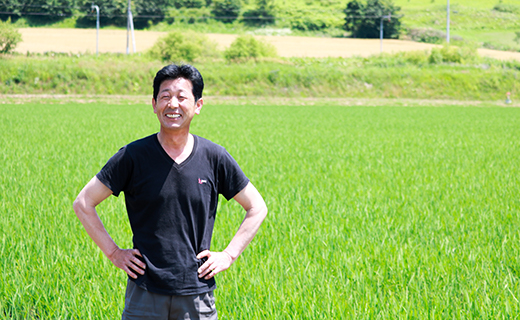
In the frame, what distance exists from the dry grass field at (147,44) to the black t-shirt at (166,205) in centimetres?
6067

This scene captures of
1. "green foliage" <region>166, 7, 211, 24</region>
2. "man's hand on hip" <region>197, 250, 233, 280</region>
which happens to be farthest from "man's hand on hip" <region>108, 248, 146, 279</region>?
"green foliage" <region>166, 7, 211, 24</region>

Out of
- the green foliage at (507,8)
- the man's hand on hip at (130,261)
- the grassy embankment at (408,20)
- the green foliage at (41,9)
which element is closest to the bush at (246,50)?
the grassy embankment at (408,20)

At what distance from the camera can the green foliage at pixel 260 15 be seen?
97931mm

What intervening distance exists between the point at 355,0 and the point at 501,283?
335ft

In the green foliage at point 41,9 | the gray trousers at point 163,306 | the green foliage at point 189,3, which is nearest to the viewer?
the gray trousers at point 163,306

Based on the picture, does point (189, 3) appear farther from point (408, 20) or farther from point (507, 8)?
point (507, 8)

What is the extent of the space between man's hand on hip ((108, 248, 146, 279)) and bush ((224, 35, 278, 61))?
164 ft

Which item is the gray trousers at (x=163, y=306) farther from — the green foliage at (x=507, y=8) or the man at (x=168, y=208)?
the green foliage at (x=507, y=8)

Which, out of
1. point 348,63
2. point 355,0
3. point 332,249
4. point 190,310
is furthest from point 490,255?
point 355,0

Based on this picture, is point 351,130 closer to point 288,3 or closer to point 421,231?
point 421,231

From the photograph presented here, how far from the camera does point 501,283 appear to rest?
142 inches

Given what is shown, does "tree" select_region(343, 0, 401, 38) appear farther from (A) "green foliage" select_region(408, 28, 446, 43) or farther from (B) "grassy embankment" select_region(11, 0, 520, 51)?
(A) "green foliage" select_region(408, 28, 446, 43)

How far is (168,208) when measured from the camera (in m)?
2.19

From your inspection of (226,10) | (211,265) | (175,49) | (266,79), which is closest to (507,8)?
(226,10)
